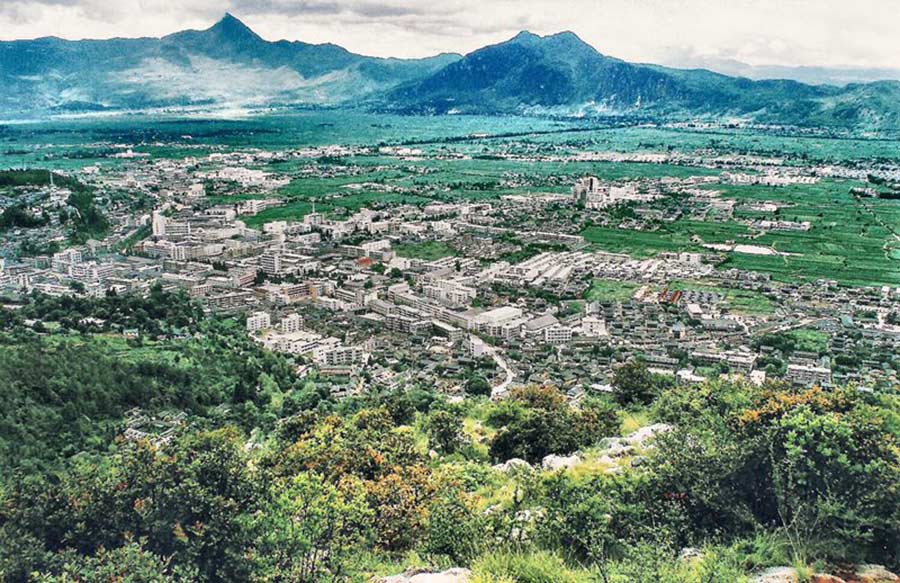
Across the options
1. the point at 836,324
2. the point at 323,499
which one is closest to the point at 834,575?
the point at 323,499

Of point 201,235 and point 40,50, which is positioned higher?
point 40,50

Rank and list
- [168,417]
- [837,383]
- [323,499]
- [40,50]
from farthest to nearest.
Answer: [40,50] → [837,383] → [168,417] → [323,499]

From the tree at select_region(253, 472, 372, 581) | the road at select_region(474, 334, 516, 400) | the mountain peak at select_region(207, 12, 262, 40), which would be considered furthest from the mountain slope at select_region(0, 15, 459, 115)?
the tree at select_region(253, 472, 372, 581)

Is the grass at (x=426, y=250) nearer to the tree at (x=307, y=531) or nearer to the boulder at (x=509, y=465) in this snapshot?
the boulder at (x=509, y=465)

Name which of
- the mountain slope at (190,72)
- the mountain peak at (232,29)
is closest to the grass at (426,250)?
the mountain slope at (190,72)

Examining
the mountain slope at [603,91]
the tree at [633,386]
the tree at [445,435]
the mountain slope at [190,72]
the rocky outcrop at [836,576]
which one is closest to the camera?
the rocky outcrop at [836,576]

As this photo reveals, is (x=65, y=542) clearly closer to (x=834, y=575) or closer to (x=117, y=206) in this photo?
(x=834, y=575)
